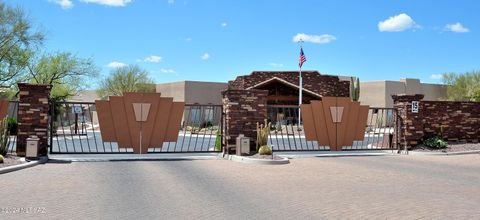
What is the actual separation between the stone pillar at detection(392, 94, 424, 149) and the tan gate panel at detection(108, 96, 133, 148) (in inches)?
410

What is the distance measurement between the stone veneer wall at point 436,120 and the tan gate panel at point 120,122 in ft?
34.3

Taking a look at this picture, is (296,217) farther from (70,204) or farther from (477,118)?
(477,118)

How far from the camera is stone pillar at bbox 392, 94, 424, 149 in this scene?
1931 centimetres

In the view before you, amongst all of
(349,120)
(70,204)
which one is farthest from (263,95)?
(70,204)

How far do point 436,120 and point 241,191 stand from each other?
13.7 m

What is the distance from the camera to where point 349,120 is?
61.7 feet

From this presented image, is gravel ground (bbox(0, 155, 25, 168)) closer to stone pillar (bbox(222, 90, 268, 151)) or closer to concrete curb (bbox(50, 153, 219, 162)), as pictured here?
concrete curb (bbox(50, 153, 219, 162))

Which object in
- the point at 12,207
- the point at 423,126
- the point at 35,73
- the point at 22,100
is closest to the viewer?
the point at 12,207

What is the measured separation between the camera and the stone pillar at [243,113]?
16781mm

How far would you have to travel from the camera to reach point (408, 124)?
63.4ft

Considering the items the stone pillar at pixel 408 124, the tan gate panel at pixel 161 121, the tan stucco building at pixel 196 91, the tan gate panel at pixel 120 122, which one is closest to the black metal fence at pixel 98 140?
the tan gate panel at pixel 120 122

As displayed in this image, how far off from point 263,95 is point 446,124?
8.83 meters

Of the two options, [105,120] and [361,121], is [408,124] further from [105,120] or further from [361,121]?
[105,120]

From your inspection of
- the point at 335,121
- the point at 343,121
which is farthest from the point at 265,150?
the point at 343,121
